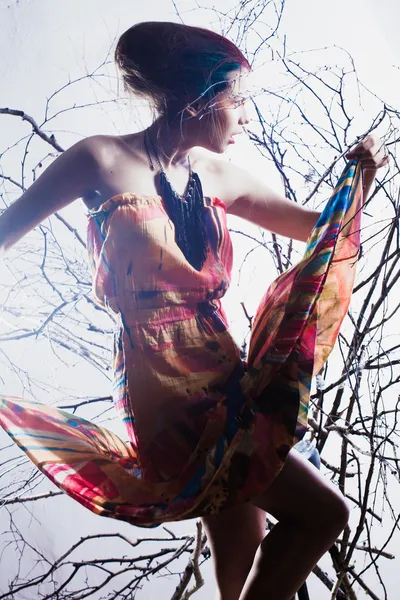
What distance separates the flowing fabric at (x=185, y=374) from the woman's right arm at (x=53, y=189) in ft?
0.18

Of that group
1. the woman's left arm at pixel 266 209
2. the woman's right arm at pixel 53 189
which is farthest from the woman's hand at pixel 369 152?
the woman's right arm at pixel 53 189

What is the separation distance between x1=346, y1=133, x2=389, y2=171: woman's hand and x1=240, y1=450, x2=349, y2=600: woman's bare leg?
1.25 ft

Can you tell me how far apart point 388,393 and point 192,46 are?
0.77 m

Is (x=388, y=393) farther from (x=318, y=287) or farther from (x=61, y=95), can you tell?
(x=61, y=95)

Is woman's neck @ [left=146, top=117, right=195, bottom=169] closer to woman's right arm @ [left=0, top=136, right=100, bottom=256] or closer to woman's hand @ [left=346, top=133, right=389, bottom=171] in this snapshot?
woman's right arm @ [left=0, top=136, right=100, bottom=256]

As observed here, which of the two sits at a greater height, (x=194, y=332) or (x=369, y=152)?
(x=369, y=152)

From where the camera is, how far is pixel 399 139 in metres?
0.76

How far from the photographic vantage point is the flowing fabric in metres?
0.60

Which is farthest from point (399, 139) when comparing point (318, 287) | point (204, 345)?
point (204, 345)

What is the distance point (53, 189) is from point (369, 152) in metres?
0.40

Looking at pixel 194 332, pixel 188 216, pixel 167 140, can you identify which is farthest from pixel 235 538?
pixel 167 140

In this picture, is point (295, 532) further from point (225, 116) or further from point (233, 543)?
point (225, 116)

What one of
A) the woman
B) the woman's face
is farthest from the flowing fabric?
the woman's face

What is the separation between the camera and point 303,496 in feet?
1.91
